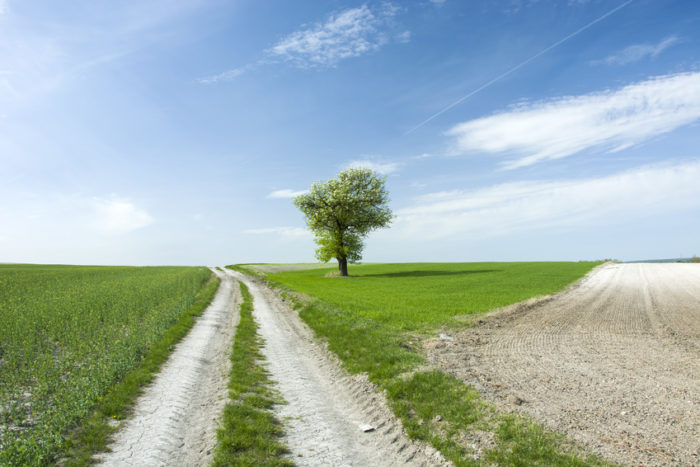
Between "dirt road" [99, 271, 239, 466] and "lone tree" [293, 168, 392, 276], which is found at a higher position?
"lone tree" [293, 168, 392, 276]

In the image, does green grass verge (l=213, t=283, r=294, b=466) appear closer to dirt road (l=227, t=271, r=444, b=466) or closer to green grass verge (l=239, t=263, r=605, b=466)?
dirt road (l=227, t=271, r=444, b=466)

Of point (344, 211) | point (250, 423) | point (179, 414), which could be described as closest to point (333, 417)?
point (250, 423)

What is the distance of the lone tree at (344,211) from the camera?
176 feet

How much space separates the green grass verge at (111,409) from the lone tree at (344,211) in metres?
40.3

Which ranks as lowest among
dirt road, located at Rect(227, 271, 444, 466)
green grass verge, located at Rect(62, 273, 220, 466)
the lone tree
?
dirt road, located at Rect(227, 271, 444, 466)

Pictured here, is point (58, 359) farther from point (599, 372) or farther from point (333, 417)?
point (599, 372)

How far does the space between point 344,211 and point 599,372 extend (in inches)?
1782

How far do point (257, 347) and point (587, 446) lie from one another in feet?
36.2

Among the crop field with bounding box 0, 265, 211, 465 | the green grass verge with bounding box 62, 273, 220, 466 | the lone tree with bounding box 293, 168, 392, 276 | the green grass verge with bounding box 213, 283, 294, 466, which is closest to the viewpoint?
the green grass verge with bounding box 213, 283, 294, 466

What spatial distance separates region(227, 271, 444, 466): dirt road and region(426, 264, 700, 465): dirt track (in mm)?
2424

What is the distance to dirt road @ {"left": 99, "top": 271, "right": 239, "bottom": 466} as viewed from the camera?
6469 millimetres

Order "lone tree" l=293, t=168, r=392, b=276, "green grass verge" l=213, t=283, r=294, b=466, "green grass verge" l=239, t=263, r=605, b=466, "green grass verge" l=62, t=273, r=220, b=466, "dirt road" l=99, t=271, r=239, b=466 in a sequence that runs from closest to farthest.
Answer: "green grass verge" l=239, t=263, r=605, b=466 < "green grass verge" l=213, t=283, r=294, b=466 < "dirt road" l=99, t=271, r=239, b=466 < "green grass verge" l=62, t=273, r=220, b=466 < "lone tree" l=293, t=168, r=392, b=276

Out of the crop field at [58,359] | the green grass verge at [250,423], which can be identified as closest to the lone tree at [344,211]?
the crop field at [58,359]

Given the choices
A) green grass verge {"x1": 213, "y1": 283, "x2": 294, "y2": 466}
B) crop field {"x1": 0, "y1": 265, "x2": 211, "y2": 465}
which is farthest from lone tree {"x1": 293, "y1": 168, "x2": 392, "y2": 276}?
green grass verge {"x1": 213, "y1": 283, "x2": 294, "y2": 466}
